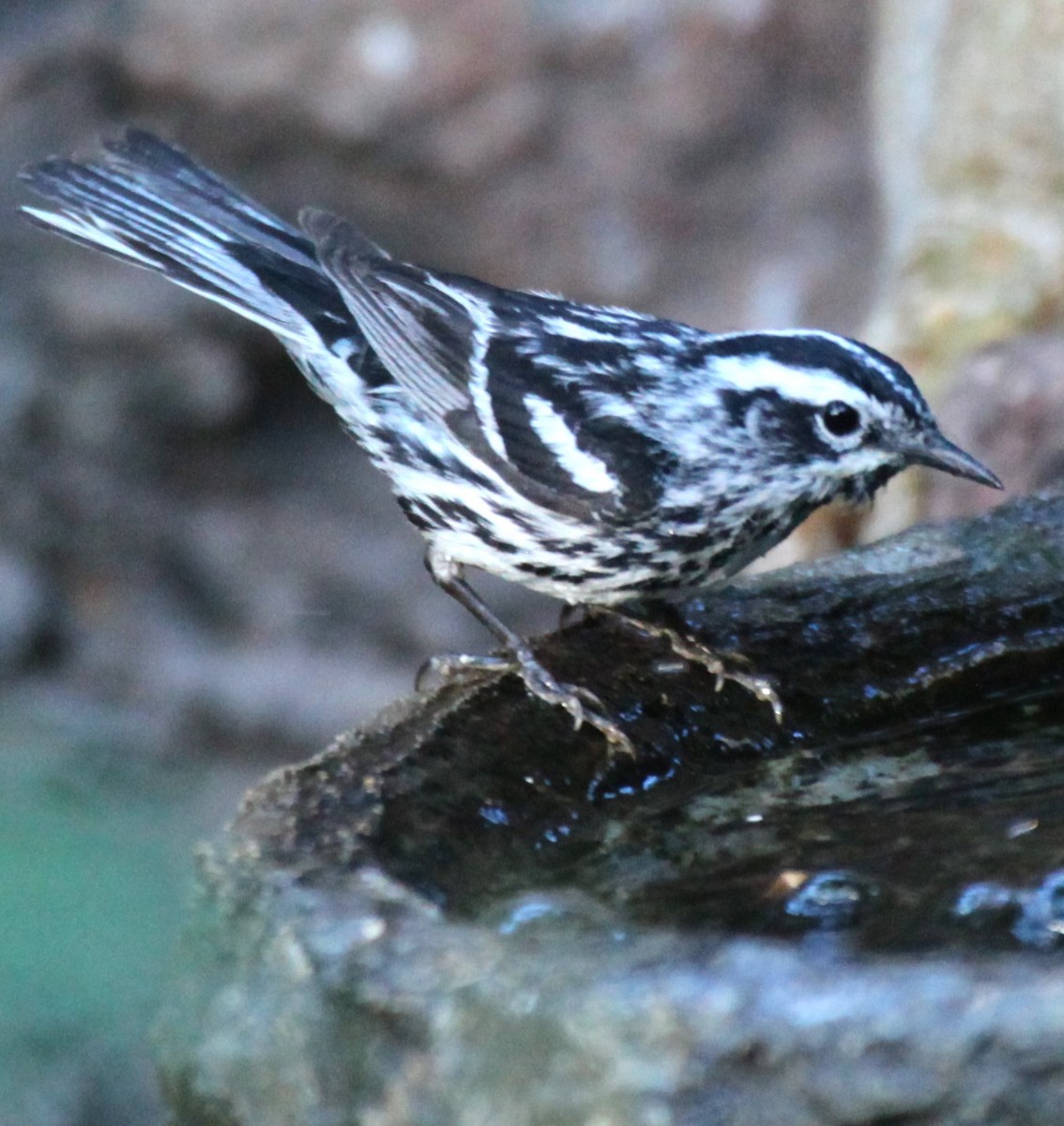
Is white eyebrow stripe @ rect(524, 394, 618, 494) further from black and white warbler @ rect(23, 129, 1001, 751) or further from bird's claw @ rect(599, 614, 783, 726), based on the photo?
bird's claw @ rect(599, 614, 783, 726)

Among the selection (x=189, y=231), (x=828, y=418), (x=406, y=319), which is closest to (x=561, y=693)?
(x=828, y=418)

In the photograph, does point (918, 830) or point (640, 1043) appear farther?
point (918, 830)

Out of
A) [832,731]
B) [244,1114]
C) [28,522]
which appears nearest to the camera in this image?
[244,1114]

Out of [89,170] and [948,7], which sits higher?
[948,7]

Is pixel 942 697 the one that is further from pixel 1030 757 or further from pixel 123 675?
pixel 123 675

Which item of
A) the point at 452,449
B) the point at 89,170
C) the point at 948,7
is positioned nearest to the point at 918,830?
the point at 452,449

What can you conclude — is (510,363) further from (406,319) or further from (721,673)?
(721,673)

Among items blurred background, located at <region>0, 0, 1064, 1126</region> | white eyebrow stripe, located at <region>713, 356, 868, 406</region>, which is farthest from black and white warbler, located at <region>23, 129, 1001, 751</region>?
blurred background, located at <region>0, 0, 1064, 1126</region>
